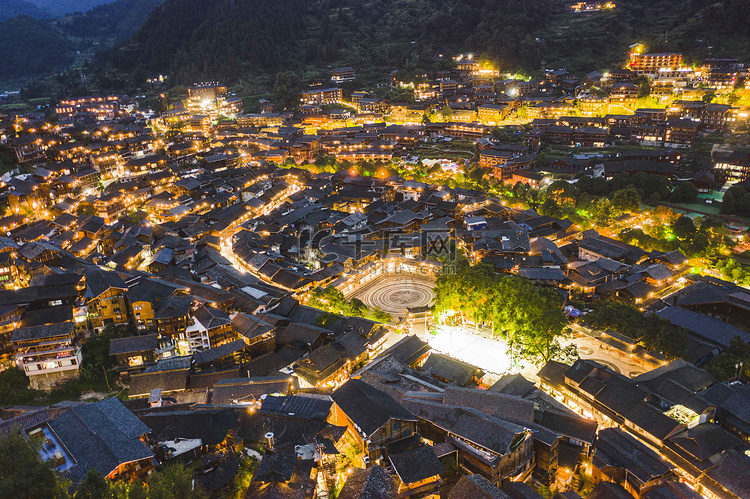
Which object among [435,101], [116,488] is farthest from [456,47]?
[116,488]

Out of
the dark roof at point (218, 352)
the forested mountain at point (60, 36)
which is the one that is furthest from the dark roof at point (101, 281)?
the forested mountain at point (60, 36)

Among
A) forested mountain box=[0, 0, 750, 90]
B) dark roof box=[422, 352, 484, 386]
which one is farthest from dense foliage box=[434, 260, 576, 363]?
forested mountain box=[0, 0, 750, 90]

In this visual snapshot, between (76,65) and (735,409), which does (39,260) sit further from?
(76,65)

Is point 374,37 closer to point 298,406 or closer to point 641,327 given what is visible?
point 641,327

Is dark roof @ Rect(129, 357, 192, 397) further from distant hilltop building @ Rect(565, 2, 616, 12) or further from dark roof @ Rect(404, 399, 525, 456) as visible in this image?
distant hilltop building @ Rect(565, 2, 616, 12)

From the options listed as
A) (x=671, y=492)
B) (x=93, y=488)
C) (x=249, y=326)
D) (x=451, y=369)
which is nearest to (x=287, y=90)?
(x=249, y=326)

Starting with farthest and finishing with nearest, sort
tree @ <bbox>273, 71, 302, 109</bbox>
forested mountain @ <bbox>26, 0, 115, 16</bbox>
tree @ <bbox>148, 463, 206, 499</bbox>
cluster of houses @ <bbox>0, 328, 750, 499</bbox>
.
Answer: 1. forested mountain @ <bbox>26, 0, 115, 16</bbox>
2. tree @ <bbox>273, 71, 302, 109</bbox>
3. cluster of houses @ <bbox>0, 328, 750, 499</bbox>
4. tree @ <bbox>148, 463, 206, 499</bbox>

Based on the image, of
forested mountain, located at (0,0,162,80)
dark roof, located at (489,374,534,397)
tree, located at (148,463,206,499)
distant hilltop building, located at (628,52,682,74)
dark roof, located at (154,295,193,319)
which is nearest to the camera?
tree, located at (148,463,206,499)
